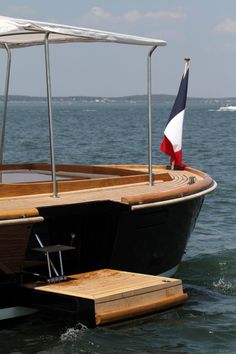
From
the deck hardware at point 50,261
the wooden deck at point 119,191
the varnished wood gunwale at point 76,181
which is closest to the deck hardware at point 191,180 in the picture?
the wooden deck at point 119,191

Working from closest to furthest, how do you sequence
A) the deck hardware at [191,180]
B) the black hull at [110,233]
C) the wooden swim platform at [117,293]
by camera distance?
the wooden swim platform at [117,293] → the black hull at [110,233] → the deck hardware at [191,180]

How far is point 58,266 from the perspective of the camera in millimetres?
8570

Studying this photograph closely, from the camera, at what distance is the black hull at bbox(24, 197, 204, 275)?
8383mm

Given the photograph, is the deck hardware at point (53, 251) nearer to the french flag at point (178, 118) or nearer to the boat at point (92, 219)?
the boat at point (92, 219)

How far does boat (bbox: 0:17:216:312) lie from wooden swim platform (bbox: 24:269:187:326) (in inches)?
10.3

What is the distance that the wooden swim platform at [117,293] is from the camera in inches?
304

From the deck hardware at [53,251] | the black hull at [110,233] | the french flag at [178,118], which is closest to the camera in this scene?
the deck hardware at [53,251]

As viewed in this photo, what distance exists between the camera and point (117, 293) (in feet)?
25.8

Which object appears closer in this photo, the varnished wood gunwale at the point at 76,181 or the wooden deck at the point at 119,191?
the wooden deck at the point at 119,191

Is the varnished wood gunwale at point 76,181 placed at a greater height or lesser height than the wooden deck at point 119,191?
greater

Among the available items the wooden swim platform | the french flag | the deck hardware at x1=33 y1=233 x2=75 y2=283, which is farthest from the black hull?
the french flag

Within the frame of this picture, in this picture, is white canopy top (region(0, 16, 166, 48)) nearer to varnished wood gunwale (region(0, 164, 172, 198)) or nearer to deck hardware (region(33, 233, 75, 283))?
varnished wood gunwale (region(0, 164, 172, 198))

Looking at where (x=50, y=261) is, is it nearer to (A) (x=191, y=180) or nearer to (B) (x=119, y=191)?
(B) (x=119, y=191)

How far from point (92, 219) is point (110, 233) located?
24 cm
